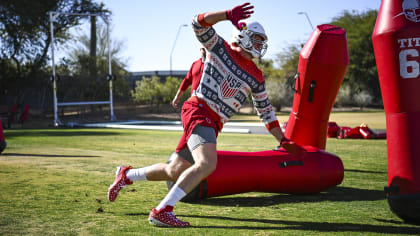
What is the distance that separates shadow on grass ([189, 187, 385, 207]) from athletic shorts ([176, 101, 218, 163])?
4.13 feet

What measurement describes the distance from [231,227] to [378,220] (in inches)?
60.1

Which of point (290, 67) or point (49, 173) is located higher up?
point (290, 67)

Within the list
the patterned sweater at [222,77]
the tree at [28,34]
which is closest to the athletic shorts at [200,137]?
the patterned sweater at [222,77]

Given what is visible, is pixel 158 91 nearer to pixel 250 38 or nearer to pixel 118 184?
pixel 118 184

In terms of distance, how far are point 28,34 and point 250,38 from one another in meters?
33.6

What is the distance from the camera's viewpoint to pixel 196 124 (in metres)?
4.34

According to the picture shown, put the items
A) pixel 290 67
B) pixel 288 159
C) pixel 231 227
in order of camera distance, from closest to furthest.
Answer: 1. pixel 231 227
2. pixel 288 159
3. pixel 290 67

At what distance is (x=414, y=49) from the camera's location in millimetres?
4406

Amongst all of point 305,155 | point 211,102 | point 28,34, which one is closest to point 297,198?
point 305,155

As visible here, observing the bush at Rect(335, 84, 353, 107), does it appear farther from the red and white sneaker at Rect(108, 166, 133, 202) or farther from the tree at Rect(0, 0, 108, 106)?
the red and white sneaker at Rect(108, 166, 133, 202)

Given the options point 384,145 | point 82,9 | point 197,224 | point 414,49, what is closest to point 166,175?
point 197,224

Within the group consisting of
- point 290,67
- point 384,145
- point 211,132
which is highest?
point 290,67

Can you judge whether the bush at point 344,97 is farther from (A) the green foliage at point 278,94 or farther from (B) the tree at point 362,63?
(A) the green foliage at point 278,94

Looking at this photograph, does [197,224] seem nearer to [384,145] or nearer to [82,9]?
[384,145]
